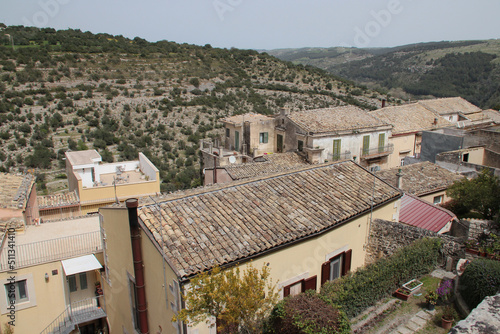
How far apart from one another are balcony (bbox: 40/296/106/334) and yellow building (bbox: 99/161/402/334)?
1.39m

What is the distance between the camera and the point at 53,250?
13.3m

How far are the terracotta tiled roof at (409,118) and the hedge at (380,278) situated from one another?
2289 centimetres

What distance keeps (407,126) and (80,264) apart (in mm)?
29273

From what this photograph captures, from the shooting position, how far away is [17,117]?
35.5 meters

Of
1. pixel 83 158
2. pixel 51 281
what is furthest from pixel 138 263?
pixel 83 158

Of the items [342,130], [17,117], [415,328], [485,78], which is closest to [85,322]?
[415,328]

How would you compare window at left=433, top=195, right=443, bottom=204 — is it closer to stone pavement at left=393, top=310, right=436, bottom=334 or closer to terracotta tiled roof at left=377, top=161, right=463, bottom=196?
terracotta tiled roof at left=377, top=161, right=463, bottom=196

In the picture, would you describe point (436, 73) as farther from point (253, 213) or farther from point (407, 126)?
point (253, 213)

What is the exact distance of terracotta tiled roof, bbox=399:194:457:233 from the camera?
14165 mm

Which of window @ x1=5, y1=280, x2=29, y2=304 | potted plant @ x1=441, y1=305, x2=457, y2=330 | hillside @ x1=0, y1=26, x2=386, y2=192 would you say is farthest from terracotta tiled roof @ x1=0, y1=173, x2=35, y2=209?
potted plant @ x1=441, y1=305, x2=457, y2=330

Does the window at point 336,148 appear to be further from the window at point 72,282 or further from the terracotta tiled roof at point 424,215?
the window at point 72,282

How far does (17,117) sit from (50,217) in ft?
70.7

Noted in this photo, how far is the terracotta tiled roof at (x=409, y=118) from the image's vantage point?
3284cm

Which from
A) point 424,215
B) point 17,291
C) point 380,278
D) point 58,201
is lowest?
point 17,291
